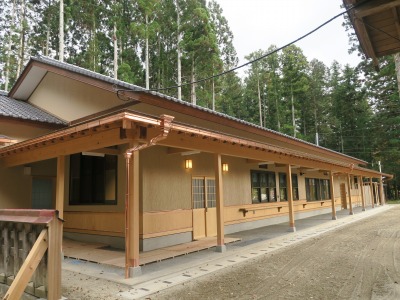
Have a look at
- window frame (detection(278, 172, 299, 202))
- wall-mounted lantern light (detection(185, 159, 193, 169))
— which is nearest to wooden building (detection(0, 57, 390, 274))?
wall-mounted lantern light (detection(185, 159, 193, 169))

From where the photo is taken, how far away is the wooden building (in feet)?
19.0

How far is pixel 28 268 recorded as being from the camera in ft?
11.9

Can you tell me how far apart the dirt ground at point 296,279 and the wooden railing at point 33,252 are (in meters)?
0.78

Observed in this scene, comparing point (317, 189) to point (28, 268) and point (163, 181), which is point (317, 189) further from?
point (28, 268)

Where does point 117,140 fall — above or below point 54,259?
above

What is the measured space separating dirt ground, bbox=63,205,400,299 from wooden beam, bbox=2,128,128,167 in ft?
7.87

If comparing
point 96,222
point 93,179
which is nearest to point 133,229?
point 96,222

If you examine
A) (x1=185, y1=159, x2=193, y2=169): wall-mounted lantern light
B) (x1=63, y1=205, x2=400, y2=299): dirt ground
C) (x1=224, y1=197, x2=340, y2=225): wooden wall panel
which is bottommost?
(x1=63, y1=205, x2=400, y2=299): dirt ground

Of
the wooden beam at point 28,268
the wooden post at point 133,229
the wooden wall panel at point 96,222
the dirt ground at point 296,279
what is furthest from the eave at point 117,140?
the dirt ground at point 296,279

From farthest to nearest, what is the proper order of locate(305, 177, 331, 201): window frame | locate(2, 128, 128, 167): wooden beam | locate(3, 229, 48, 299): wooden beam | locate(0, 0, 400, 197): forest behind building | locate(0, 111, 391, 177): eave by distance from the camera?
locate(0, 0, 400, 197): forest behind building
locate(305, 177, 331, 201): window frame
locate(2, 128, 128, 167): wooden beam
locate(0, 111, 391, 177): eave
locate(3, 229, 48, 299): wooden beam

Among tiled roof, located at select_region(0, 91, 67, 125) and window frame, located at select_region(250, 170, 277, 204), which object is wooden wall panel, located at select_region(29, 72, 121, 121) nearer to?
tiled roof, located at select_region(0, 91, 67, 125)

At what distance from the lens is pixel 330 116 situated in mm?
40062

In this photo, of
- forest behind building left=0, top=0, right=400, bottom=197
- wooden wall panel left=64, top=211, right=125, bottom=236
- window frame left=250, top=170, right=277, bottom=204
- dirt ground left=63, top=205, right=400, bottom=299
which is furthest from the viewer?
forest behind building left=0, top=0, right=400, bottom=197

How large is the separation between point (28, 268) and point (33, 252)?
0.59ft
